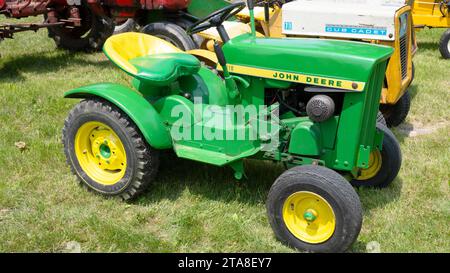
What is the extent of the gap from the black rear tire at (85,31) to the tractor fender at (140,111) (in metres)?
4.13

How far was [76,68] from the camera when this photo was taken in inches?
269

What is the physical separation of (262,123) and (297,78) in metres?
0.38

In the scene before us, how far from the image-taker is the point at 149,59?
3.72m

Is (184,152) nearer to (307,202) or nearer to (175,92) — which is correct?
(175,92)

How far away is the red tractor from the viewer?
652 centimetres

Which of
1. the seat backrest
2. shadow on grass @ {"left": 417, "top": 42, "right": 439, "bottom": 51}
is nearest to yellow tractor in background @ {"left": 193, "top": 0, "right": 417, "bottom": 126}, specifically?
the seat backrest

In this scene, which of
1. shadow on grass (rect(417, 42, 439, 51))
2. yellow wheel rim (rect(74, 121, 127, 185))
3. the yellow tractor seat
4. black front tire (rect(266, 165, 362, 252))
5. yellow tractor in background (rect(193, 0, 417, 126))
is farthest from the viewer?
shadow on grass (rect(417, 42, 439, 51))

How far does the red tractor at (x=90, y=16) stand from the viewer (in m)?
6.52

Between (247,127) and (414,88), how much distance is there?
3437 millimetres

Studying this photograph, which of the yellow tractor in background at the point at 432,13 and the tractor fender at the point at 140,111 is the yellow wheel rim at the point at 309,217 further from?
the yellow tractor in background at the point at 432,13

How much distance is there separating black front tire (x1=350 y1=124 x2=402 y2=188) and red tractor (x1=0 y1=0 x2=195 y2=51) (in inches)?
126

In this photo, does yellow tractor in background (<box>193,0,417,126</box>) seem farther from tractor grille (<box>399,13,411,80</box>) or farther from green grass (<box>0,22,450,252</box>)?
green grass (<box>0,22,450,252</box>)

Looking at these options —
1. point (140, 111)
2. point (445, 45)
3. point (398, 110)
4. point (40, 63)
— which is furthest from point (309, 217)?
point (445, 45)

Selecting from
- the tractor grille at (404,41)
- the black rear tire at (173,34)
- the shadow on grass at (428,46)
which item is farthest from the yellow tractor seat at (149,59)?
the shadow on grass at (428,46)
